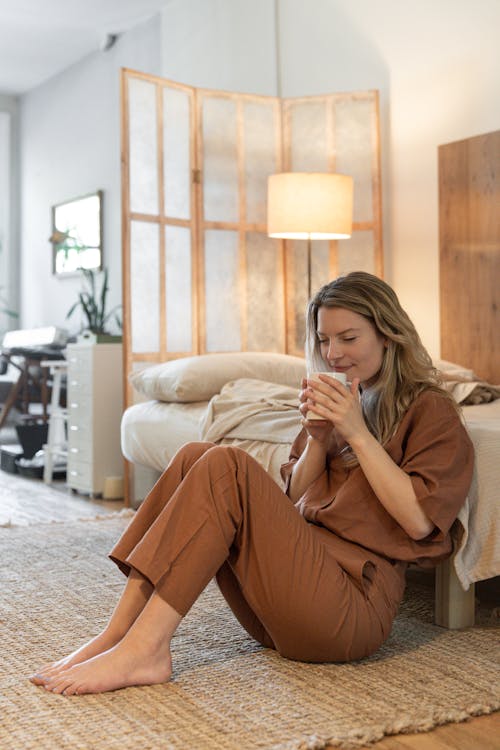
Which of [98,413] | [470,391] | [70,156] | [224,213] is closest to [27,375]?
[70,156]

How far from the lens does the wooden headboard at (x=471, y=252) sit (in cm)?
388

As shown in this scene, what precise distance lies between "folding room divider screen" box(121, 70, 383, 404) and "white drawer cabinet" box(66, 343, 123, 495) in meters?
0.26

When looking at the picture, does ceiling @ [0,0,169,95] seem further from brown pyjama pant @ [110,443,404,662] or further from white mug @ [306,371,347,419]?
brown pyjama pant @ [110,443,404,662]

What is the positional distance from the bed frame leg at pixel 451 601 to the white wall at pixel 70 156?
4.54m

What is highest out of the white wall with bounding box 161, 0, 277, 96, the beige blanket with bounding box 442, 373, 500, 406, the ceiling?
the ceiling

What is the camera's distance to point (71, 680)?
68.1 inches

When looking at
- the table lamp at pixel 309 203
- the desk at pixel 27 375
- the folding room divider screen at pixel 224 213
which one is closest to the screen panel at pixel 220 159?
the folding room divider screen at pixel 224 213

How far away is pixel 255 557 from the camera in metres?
1.75

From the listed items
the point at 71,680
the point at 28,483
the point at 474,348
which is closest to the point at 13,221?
the point at 28,483

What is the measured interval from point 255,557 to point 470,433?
0.62 meters

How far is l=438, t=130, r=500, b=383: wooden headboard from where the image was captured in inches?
153

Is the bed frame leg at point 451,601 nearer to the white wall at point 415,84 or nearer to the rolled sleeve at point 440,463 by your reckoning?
the rolled sleeve at point 440,463

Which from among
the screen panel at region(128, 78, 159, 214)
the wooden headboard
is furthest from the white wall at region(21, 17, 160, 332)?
the wooden headboard

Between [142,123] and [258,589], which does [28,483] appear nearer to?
[142,123]
